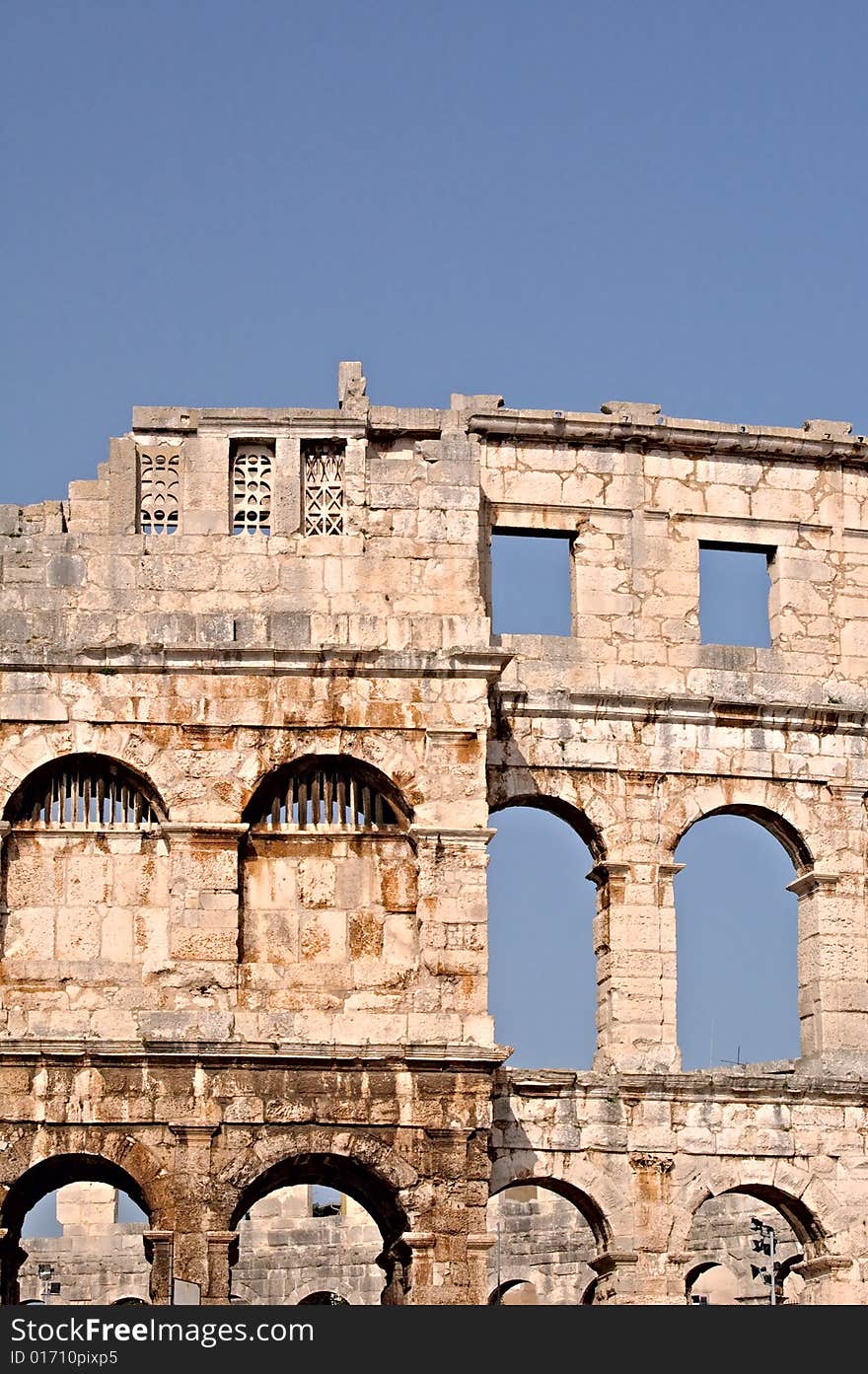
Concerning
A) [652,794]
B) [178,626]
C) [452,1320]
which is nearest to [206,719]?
[178,626]

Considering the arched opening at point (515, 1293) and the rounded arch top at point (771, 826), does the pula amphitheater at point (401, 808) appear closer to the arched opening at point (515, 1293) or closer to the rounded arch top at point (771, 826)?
the rounded arch top at point (771, 826)

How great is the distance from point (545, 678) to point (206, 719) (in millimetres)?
3940

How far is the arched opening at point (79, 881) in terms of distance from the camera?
27344 millimetres

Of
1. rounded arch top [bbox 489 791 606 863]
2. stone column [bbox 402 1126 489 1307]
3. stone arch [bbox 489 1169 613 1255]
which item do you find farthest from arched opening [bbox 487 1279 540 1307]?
stone column [bbox 402 1126 489 1307]

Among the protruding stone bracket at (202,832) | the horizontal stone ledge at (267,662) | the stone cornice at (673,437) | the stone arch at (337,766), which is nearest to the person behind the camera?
the protruding stone bracket at (202,832)

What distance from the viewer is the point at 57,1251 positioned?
37.5m

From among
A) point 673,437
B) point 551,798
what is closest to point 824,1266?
point 551,798

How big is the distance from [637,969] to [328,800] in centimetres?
367

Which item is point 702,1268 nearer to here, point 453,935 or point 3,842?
point 453,935

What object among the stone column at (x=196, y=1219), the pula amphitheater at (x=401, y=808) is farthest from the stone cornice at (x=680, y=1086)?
the stone column at (x=196, y=1219)

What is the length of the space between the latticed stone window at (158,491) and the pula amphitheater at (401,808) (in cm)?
3

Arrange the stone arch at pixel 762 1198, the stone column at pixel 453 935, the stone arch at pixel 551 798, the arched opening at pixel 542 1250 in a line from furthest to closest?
the arched opening at pixel 542 1250, the stone arch at pixel 551 798, the stone arch at pixel 762 1198, the stone column at pixel 453 935

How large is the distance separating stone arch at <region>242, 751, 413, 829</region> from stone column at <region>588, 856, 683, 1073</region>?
2684 millimetres

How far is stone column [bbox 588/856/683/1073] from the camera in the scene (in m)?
29.0
